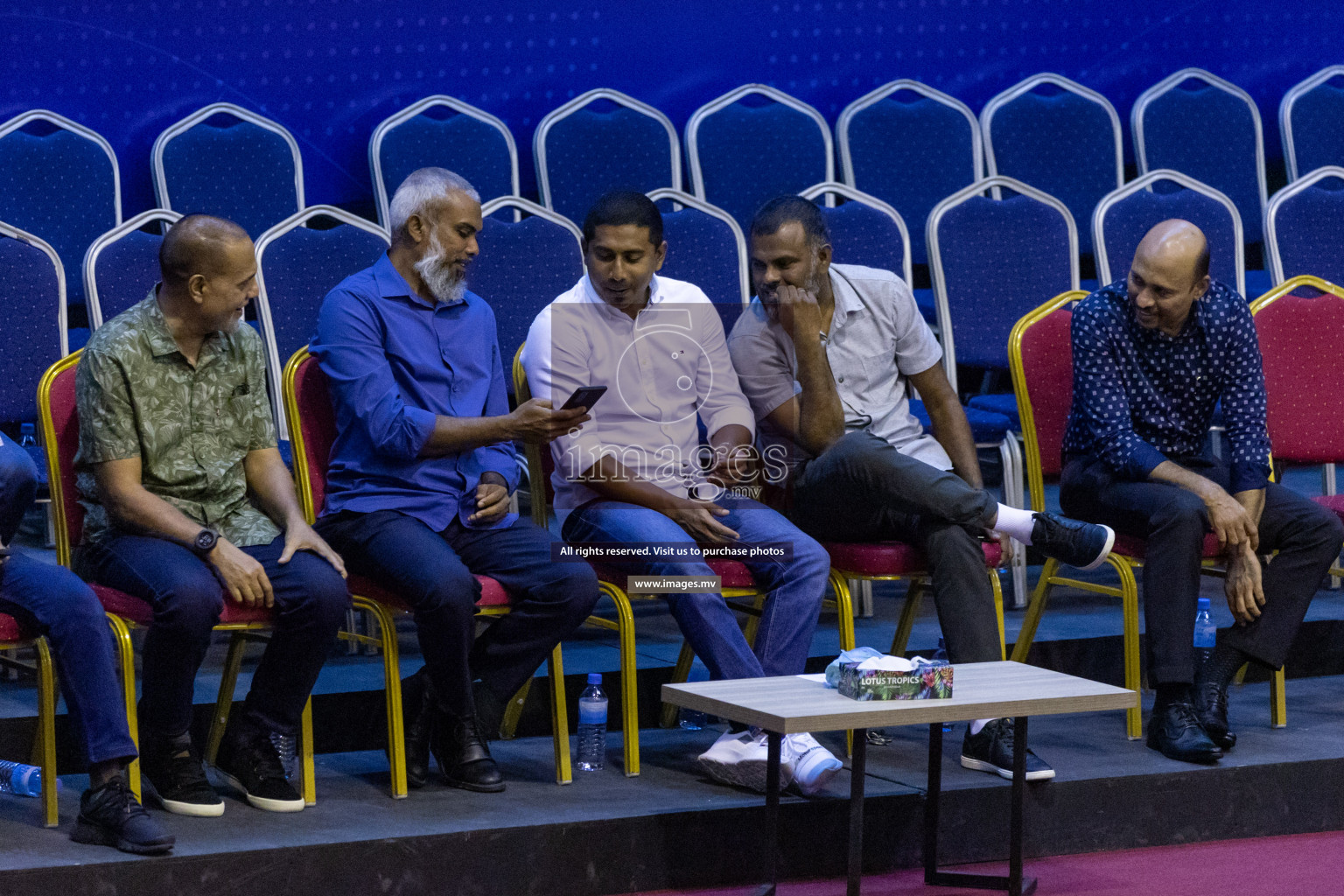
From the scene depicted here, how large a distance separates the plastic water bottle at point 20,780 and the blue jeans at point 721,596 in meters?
1.00

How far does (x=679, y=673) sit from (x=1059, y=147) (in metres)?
2.54

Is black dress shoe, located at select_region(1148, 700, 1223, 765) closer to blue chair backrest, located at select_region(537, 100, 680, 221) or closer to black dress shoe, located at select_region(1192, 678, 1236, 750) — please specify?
black dress shoe, located at select_region(1192, 678, 1236, 750)

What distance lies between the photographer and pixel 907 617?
10.9ft

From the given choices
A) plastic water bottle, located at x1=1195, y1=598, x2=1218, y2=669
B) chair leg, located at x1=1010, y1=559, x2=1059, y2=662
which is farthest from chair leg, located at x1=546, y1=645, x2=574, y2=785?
plastic water bottle, located at x1=1195, y1=598, x2=1218, y2=669

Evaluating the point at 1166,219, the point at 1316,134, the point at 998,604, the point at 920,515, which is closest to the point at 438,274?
the point at 920,515

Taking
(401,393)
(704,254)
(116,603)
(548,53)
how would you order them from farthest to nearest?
(548,53), (704,254), (401,393), (116,603)

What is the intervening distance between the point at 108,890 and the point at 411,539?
78 cm

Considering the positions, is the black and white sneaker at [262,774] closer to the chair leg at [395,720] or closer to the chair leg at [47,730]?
the chair leg at [395,720]

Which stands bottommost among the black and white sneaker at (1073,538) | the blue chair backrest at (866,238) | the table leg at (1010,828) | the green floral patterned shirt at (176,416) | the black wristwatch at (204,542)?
the table leg at (1010,828)

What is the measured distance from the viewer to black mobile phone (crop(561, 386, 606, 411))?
2799mm

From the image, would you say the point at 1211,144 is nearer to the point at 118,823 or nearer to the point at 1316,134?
the point at 1316,134

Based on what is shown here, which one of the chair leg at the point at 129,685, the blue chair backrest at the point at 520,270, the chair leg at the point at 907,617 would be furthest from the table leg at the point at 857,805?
the blue chair backrest at the point at 520,270

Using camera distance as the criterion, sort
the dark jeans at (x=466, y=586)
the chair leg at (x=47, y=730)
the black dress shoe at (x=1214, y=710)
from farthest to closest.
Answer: the black dress shoe at (x=1214, y=710) < the dark jeans at (x=466, y=586) < the chair leg at (x=47, y=730)

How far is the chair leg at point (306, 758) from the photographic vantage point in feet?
8.80
